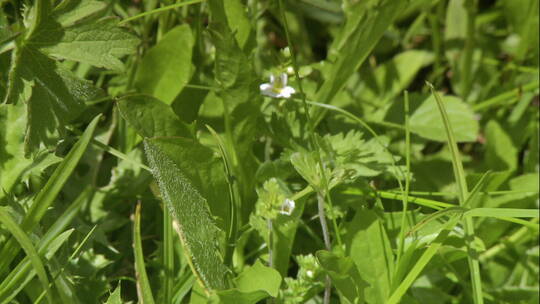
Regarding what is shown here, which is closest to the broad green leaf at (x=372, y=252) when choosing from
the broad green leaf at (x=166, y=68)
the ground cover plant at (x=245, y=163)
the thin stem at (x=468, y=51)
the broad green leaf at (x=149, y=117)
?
the ground cover plant at (x=245, y=163)

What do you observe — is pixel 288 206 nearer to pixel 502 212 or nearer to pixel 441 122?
pixel 502 212

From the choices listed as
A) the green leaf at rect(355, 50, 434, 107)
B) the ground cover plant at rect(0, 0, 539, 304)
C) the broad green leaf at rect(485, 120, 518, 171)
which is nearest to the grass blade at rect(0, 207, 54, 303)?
the ground cover plant at rect(0, 0, 539, 304)

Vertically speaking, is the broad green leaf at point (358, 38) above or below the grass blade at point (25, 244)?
above

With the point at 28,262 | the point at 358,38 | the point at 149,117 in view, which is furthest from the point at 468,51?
the point at 28,262

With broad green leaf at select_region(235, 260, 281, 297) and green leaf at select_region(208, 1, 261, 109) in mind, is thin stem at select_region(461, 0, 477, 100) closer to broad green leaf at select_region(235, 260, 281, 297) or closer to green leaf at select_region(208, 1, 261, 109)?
green leaf at select_region(208, 1, 261, 109)

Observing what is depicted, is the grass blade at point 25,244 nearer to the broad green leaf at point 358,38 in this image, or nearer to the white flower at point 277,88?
the white flower at point 277,88

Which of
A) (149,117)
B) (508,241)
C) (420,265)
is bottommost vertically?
(508,241)
